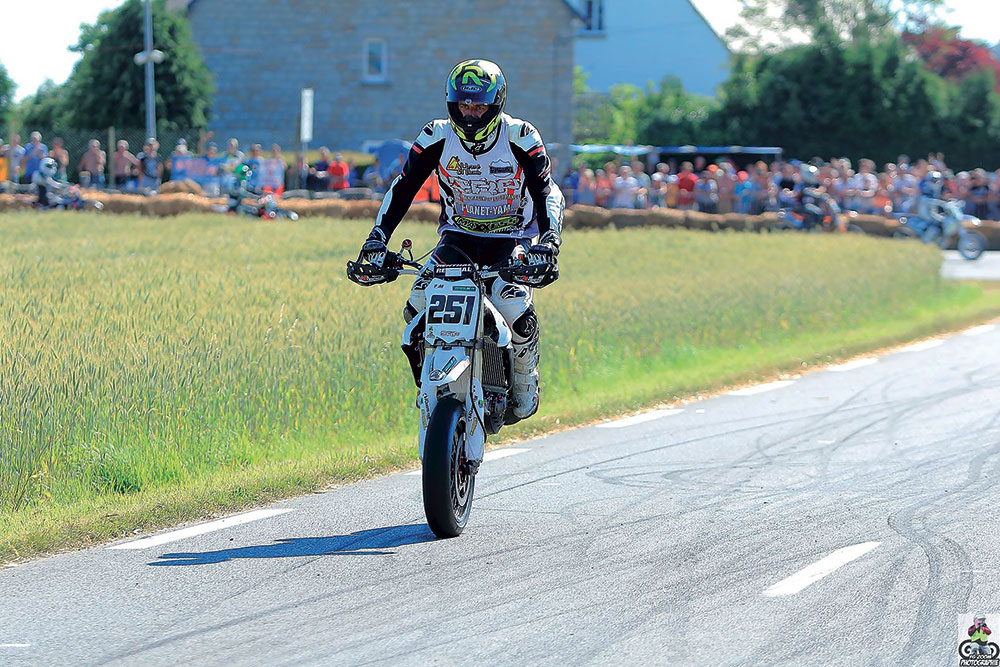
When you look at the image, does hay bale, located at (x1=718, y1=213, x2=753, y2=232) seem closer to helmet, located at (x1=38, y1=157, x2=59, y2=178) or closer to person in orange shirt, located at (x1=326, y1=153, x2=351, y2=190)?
person in orange shirt, located at (x1=326, y1=153, x2=351, y2=190)

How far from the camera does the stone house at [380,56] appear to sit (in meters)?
54.4

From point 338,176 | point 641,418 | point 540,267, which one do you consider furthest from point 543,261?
point 338,176

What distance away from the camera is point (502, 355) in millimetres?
7777

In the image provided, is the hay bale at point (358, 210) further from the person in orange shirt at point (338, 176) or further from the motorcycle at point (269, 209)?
the person in orange shirt at point (338, 176)

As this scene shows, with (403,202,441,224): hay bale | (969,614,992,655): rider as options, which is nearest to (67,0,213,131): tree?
(403,202,441,224): hay bale

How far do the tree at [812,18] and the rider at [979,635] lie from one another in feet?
273

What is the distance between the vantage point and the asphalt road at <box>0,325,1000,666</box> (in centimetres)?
540

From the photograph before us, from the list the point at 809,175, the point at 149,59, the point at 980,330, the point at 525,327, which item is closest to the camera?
the point at 525,327

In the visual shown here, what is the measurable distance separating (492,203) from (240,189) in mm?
24613

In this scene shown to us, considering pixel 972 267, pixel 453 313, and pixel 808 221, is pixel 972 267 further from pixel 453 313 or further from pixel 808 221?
pixel 453 313

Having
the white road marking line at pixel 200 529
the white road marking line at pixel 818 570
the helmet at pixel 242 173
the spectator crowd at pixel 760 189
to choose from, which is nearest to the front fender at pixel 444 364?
the white road marking line at pixel 200 529

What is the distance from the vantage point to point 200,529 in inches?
293

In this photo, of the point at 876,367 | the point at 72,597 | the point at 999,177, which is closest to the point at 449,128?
the point at 72,597

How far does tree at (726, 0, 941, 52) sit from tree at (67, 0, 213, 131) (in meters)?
43.5
